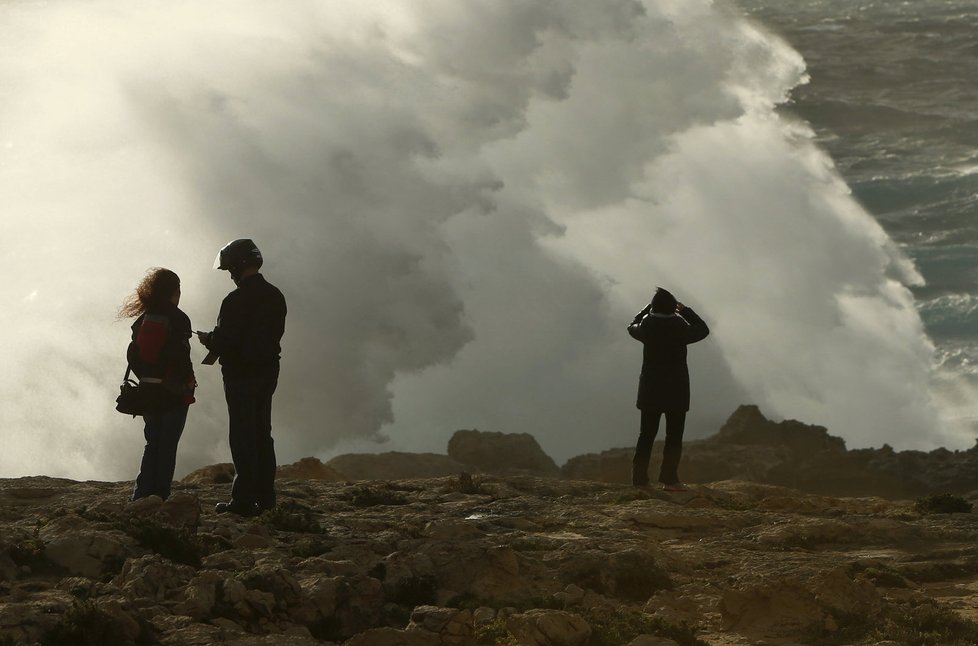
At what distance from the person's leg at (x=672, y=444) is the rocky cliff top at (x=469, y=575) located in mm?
972

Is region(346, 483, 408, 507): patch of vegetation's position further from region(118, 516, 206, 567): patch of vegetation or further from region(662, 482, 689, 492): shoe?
region(118, 516, 206, 567): patch of vegetation

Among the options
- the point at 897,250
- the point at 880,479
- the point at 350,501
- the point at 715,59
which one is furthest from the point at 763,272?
the point at 350,501

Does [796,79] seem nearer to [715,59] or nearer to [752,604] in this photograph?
[715,59]

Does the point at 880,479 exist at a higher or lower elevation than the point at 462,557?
higher

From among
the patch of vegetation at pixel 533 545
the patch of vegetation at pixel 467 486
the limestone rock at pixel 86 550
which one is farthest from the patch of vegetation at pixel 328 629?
the patch of vegetation at pixel 467 486

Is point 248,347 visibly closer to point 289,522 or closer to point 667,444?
point 289,522

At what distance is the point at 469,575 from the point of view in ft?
33.3

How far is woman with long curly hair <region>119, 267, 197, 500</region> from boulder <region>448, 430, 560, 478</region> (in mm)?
11732

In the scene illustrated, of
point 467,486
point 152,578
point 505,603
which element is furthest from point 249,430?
point 467,486

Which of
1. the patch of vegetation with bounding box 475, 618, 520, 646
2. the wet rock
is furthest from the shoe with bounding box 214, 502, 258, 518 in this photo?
the patch of vegetation with bounding box 475, 618, 520, 646

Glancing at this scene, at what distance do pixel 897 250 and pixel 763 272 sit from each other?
5749mm

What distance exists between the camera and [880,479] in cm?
2236

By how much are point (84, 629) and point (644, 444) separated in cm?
649

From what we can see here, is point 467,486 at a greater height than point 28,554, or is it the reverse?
point 467,486
